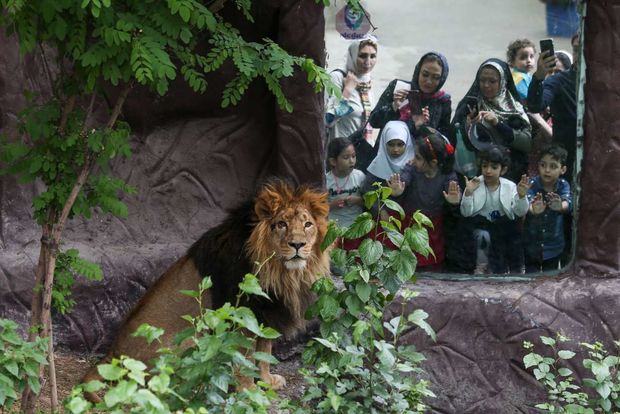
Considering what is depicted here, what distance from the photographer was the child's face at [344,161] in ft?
22.1

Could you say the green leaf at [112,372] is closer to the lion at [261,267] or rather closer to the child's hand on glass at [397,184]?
the lion at [261,267]

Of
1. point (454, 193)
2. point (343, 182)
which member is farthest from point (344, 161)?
point (454, 193)

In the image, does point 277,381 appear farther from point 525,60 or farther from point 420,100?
point 525,60

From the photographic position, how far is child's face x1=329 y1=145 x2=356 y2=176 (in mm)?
6727

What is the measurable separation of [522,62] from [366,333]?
2.28 metres

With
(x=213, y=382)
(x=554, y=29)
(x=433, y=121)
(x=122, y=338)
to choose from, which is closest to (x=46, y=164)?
(x=122, y=338)

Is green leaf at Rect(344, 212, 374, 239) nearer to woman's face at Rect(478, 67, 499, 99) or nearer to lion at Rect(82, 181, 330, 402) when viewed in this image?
lion at Rect(82, 181, 330, 402)

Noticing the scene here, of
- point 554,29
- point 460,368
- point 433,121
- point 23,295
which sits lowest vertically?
point 460,368

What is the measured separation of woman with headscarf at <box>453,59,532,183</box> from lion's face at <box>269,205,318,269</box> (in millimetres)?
1342

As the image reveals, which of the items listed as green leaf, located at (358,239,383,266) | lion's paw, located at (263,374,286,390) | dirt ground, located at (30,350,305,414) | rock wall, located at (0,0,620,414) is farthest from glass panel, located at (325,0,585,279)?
green leaf, located at (358,239,383,266)

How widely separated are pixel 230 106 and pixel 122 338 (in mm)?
1649

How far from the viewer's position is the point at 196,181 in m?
7.02

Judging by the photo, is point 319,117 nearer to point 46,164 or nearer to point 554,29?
point 554,29

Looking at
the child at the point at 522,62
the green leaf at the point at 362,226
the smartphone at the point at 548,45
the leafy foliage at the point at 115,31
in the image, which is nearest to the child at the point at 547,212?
the child at the point at 522,62
